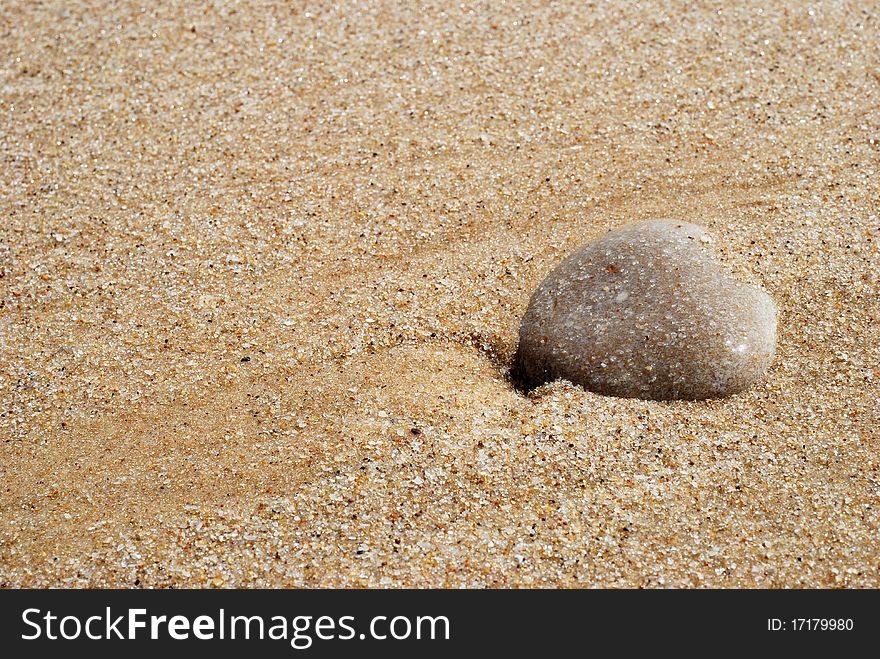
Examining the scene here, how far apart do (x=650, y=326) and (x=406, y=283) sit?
38.5 inches

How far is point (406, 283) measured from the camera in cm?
351

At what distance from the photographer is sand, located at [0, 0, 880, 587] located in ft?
8.90

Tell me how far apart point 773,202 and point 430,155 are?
150 cm

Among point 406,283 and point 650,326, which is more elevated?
point 406,283

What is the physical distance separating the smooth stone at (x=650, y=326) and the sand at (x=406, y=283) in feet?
0.28

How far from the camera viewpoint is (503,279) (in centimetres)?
353

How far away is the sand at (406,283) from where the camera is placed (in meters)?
2.71

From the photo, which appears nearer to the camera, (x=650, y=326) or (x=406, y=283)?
(x=650, y=326)

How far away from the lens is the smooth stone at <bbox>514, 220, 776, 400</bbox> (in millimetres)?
3049

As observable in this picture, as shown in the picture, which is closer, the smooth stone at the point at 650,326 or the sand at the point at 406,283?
the sand at the point at 406,283

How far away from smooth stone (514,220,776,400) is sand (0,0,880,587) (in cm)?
9

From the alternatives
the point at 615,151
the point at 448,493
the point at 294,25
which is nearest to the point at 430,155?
the point at 615,151

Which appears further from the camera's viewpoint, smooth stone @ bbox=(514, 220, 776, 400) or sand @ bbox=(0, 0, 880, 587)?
smooth stone @ bbox=(514, 220, 776, 400)

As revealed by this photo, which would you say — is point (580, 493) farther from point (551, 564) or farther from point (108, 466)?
point (108, 466)
